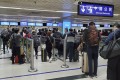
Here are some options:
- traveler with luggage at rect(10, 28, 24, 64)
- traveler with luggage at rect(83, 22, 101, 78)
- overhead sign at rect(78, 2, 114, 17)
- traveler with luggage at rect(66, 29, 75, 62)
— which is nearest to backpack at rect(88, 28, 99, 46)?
traveler with luggage at rect(83, 22, 101, 78)

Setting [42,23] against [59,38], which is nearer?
[59,38]

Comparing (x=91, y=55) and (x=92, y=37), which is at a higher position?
(x=92, y=37)

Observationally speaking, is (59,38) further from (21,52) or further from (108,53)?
(108,53)

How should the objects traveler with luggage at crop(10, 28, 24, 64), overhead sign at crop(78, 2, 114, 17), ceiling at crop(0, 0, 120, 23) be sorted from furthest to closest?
ceiling at crop(0, 0, 120, 23) → traveler with luggage at crop(10, 28, 24, 64) → overhead sign at crop(78, 2, 114, 17)

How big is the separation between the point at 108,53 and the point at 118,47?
220mm

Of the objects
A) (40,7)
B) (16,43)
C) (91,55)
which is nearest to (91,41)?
(91,55)

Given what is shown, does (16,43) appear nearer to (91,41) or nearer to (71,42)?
(71,42)

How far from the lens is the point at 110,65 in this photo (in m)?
3.06

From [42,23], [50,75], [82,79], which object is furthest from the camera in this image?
[42,23]

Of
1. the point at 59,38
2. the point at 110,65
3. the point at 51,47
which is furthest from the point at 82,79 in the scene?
the point at 59,38

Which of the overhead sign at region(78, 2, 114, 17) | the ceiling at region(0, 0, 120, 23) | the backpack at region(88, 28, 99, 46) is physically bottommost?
the backpack at region(88, 28, 99, 46)

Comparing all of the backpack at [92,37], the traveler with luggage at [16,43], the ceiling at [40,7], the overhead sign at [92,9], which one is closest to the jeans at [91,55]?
the backpack at [92,37]

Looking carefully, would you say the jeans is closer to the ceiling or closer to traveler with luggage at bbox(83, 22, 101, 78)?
traveler with luggage at bbox(83, 22, 101, 78)

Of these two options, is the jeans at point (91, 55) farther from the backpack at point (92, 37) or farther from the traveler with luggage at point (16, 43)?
the traveler with luggage at point (16, 43)
